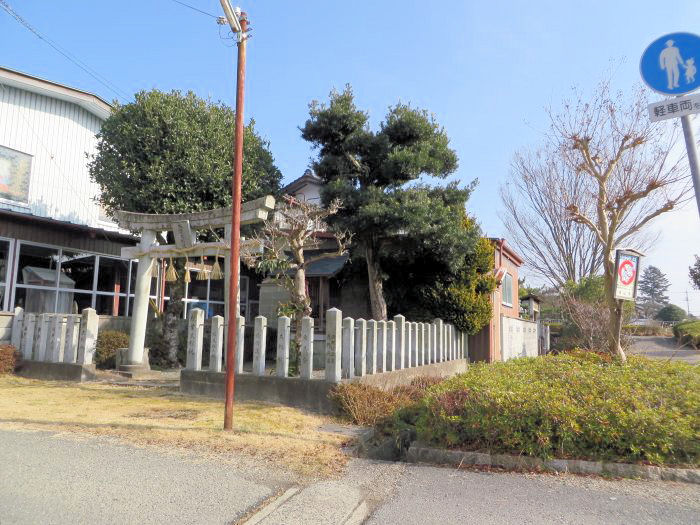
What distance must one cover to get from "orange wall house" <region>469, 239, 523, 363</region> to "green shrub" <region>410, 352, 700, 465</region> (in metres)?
9.56

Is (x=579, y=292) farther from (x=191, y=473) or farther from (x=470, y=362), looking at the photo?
(x=191, y=473)

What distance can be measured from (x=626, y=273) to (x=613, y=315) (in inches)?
38.9

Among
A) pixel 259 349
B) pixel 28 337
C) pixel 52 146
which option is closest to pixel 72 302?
pixel 28 337

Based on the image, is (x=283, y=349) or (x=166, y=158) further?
(x=166, y=158)

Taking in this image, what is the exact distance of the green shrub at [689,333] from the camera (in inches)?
1021

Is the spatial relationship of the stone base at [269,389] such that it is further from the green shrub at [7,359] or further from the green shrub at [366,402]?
the green shrub at [7,359]

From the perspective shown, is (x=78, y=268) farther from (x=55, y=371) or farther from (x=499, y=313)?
(x=499, y=313)

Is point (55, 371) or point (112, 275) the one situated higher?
point (112, 275)

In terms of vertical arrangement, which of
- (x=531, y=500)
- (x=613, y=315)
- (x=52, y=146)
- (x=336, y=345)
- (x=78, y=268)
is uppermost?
(x=52, y=146)

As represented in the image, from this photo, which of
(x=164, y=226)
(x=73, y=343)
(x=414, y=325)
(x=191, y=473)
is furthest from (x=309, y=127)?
(x=191, y=473)

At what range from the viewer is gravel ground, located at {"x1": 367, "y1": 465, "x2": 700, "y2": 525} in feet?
13.5

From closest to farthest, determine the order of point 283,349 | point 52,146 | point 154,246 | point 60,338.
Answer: point 283,349 → point 60,338 → point 154,246 → point 52,146

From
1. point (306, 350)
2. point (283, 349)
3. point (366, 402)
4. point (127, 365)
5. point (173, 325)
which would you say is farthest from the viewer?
point (173, 325)

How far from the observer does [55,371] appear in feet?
37.9
